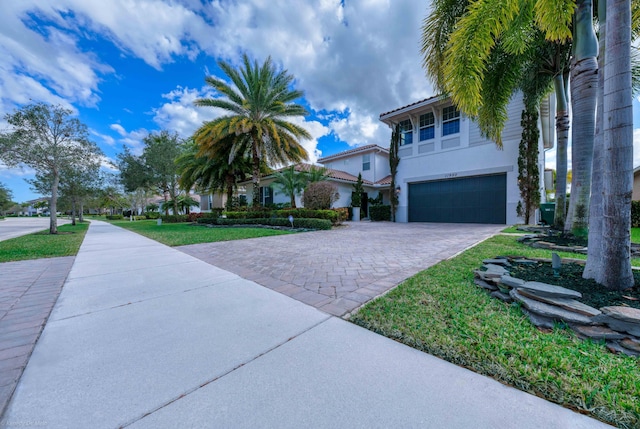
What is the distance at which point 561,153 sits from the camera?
323 inches

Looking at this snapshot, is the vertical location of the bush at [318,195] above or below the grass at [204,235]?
above

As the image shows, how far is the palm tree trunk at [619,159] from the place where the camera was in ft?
9.25

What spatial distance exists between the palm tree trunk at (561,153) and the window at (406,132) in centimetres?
839

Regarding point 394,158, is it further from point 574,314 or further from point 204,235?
point 574,314

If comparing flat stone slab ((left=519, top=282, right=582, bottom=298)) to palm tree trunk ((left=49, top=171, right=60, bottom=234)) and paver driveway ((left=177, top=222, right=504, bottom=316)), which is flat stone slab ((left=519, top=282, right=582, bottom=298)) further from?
palm tree trunk ((left=49, top=171, right=60, bottom=234))

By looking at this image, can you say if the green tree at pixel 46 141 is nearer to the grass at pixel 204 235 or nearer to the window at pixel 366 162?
the grass at pixel 204 235

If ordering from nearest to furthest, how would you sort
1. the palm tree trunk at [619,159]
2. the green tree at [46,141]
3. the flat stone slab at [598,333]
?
the flat stone slab at [598,333] → the palm tree trunk at [619,159] → the green tree at [46,141]

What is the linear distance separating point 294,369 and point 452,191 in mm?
16092

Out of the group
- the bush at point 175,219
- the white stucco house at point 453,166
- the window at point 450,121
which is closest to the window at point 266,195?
the white stucco house at point 453,166

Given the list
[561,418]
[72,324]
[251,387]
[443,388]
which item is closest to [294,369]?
[251,387]

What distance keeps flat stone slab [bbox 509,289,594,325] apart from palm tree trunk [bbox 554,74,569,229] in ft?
27.2

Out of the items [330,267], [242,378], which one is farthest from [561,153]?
[242,378]

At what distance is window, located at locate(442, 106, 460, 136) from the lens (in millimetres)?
14617

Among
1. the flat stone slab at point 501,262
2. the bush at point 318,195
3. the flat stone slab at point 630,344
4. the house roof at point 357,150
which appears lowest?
the flat stone slab at point 630,344
